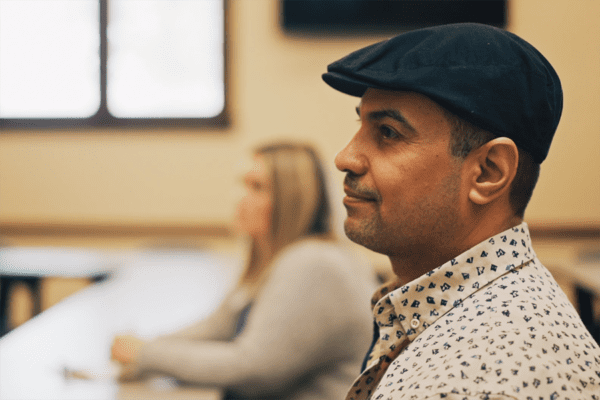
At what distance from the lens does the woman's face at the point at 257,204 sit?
155 cm

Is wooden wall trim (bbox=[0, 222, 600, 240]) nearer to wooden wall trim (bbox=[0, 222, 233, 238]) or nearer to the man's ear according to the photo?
wooden wall trim (bbox=[0, 222, 233, 238])

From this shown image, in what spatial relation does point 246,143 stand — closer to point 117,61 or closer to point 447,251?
point 117,61

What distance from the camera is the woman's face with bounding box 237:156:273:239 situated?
1.55 meters

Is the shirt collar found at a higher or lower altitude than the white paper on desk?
higher

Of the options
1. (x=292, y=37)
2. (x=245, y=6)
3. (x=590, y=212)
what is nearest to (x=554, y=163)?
(x=590, y=212)

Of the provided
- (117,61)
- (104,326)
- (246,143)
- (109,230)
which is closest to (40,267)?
(109,230)

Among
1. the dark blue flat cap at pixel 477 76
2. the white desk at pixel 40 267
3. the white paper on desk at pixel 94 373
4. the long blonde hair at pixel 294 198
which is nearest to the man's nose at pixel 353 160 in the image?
the dark blue flat cap at pixel 477 76

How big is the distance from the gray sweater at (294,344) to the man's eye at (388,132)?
630 millimetres

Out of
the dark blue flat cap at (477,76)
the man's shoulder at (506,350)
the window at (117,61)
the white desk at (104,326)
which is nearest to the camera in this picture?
the man's shoulder at (506,350)

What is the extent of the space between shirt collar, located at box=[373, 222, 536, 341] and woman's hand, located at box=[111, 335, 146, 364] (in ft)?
2.60

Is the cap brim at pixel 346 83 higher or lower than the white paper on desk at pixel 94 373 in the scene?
higher

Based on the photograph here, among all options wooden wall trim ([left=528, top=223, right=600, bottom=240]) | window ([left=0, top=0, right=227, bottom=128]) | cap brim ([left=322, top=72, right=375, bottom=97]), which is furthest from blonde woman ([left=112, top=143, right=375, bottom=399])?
wooden wall trim ([left=528, top=223, right=600, bottom=240])

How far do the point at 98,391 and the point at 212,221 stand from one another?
8.16 ft

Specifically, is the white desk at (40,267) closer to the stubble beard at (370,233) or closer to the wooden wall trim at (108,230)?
the wooden wall trim at (108,230)
